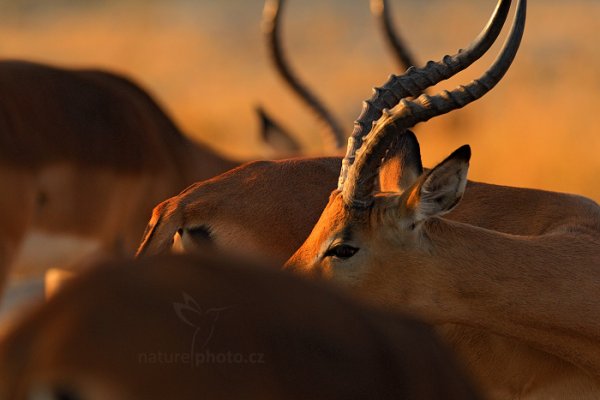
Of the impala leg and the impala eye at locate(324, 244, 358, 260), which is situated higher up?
the impala eye at locate(324, 244, 358, 260)

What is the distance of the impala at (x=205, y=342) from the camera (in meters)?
1.77

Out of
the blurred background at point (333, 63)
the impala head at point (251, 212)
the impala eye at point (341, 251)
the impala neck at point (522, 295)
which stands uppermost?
the impala neck at point (522, 295)

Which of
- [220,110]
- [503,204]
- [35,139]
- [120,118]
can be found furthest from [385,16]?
[220,110]

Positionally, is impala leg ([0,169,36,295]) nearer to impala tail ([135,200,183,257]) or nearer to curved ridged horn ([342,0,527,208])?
impala tail ([135,200,183,257])

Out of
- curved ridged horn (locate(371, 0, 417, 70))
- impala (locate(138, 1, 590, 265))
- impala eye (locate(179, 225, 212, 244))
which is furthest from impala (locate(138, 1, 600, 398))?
curved ridged horn (locate(371, 0, 417, 70))

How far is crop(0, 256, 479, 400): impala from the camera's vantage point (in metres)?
1.77

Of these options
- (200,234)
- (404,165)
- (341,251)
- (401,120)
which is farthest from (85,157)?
(401,120)

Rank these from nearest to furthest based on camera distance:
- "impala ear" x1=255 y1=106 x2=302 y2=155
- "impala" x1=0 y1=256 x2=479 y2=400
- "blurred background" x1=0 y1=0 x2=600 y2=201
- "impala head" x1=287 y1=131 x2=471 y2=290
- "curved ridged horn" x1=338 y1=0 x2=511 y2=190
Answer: "impala" x1=0 y1=256 x2=479 y2=400 → "impala head" x1=287 y1=131 x2=471 y2=290 → "curved ridged horn" x1=338 y1=0 x2=511 y2=190 → "impala ear" x1=255 y1=106 x2=302 y2=155 → "blurred background" x1=0 y1=0 x2=600 y2=201

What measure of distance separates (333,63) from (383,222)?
705 inches

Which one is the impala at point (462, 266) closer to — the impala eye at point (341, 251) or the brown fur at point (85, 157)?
the impala eye at point (341, 251)

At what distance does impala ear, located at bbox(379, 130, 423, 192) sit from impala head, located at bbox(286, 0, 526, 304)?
400mm

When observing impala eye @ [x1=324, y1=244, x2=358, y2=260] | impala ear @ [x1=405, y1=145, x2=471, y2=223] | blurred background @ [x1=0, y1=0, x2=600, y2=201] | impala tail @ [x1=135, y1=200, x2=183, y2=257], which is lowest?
blurred background @ [x1=0, y1=0, x2=600, y2=201]

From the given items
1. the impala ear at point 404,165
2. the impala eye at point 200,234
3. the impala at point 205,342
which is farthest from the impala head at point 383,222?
the impala at point 205,342

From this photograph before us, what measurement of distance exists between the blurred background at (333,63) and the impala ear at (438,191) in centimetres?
722
